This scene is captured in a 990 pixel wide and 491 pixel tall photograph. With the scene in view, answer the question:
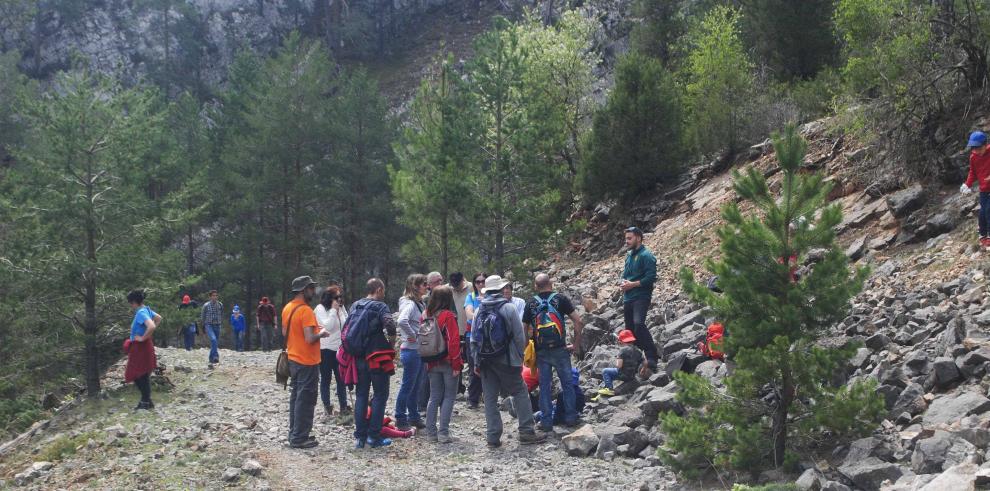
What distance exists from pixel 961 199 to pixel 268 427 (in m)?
10.4

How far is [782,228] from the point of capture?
6.40m

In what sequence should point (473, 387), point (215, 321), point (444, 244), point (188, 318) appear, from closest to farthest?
point (473, 387) → point (188, 318) → point (215, 321) → point (444, 244)

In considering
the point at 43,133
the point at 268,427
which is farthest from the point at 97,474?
the point at 43,133

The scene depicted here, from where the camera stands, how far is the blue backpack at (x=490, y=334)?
8438 mm

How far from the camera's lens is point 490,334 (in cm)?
845

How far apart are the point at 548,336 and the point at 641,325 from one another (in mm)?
1687

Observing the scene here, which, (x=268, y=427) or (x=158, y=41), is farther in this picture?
(x=158, y=41)

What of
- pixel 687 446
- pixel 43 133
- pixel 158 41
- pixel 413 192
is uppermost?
pixel 158 41

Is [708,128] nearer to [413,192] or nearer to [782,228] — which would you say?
[413,192]

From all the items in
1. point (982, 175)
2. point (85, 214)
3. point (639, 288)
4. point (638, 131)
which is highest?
point (638, 131)

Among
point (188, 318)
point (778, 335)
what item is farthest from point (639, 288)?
point (188, 318)

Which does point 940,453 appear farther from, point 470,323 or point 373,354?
point 470,323

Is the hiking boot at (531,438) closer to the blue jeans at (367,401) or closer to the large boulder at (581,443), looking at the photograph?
the large boulder at (581,443)

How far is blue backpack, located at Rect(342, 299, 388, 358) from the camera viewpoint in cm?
875
